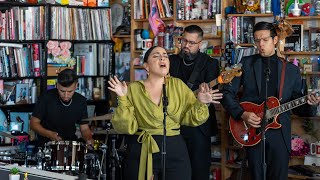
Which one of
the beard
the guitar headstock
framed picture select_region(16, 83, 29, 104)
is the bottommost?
framed picture select_region(16, 83, 29, 104)

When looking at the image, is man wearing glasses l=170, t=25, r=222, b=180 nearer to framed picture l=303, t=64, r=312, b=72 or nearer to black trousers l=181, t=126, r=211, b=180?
black trousers l=181, t=126, r=211, b=180

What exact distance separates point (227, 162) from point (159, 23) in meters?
1.63

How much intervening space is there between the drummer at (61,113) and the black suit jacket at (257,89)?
56.5 inches

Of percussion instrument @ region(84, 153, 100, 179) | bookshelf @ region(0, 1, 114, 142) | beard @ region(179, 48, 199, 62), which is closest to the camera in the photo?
percussion instrument @ region(84, 153, 100, 179)

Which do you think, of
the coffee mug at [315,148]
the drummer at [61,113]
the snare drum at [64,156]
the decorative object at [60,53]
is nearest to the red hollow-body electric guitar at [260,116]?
the coffee mug at [315,148]

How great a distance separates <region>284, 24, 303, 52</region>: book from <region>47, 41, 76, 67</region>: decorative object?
242 centimetres

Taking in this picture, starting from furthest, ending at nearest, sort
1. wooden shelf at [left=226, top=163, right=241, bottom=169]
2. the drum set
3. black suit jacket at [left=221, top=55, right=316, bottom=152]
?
wooden shelf at [left=226, top=163, right=241, bottom=169], the drum set, black suit jacket at [left=221, top=55, right=316, bottom=152]

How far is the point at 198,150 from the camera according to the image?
5.54 metres

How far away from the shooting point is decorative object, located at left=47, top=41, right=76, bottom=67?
7080mm

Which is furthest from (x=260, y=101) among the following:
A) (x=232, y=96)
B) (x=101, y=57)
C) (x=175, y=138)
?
(x=101, y=57)

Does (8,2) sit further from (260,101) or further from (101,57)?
(260,101)

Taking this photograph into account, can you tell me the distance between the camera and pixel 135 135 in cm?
438

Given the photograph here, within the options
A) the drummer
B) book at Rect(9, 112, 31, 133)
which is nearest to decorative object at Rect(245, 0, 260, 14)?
the drummer

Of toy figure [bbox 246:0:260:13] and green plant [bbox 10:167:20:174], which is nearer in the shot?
green plant [bbox 10:167:20:174]
